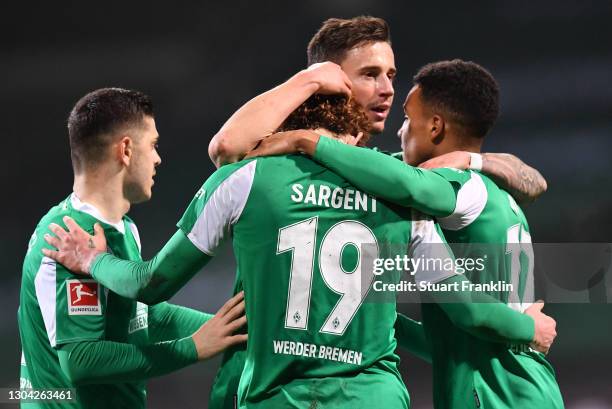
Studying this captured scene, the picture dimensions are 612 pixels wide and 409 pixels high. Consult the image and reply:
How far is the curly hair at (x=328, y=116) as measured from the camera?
6.61ft

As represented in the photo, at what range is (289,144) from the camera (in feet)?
6.25

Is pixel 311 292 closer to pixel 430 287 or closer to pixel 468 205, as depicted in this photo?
pixel 430 287

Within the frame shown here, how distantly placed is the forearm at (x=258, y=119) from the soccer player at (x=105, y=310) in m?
0.47

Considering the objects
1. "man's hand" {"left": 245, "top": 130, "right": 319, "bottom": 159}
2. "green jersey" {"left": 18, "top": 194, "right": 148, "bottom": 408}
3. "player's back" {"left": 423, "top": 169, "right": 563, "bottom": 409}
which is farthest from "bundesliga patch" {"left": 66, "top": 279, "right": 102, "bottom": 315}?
"player's back" {"left": 423, "top": 169, "right": 563, "bottom": 409}

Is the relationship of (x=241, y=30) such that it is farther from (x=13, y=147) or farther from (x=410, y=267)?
(x=410, y=267)

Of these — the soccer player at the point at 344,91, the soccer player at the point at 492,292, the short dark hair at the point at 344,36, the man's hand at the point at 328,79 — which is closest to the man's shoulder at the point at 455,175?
the soccer player at the point at 492,292

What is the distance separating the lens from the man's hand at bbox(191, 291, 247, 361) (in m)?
2.20

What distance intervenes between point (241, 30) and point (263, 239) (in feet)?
11.4

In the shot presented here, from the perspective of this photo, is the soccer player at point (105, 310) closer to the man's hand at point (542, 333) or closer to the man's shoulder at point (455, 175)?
the man's shoulder at point (455, 175)

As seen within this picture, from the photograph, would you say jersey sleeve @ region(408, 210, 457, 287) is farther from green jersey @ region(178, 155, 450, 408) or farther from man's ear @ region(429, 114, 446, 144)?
man's ear @ region(429, 114, 446, 144)

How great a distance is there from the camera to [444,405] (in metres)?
2.21

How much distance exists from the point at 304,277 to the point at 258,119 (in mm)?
408

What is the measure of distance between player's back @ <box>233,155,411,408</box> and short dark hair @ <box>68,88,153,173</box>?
0.88 m

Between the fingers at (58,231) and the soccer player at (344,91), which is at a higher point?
the soccer player at (344,91)
